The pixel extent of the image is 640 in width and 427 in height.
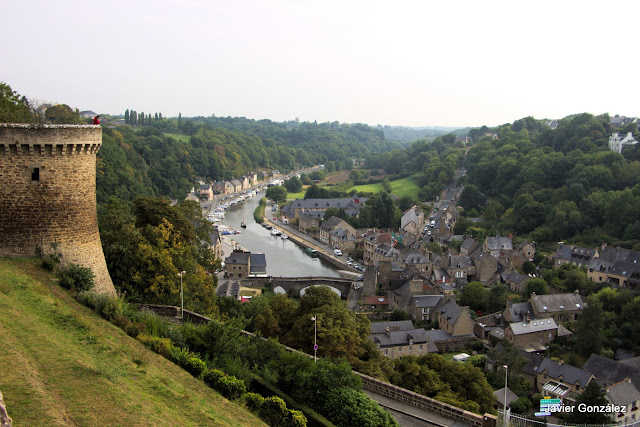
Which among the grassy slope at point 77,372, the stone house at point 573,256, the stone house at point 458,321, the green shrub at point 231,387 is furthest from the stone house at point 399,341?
the stone house at point 573,256

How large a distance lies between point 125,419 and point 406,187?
97.6 meters

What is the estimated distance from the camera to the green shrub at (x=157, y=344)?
1159 cm

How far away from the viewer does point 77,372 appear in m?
8.75

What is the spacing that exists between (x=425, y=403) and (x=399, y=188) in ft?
299

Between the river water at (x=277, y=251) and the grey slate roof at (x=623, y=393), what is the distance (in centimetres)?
2774

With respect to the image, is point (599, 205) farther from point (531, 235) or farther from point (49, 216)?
point (49, 216)

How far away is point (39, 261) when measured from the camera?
12.4 metres

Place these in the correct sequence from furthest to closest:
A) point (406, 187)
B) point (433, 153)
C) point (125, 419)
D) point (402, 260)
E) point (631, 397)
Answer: point (433, 153) → point (406, 187) → point (402, 260) → point (631, 397) → point (125, 419)

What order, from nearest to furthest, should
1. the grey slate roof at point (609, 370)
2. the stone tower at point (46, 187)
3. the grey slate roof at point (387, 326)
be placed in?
1. the stone tower at point (46, 187)
2. the grey slate roof at point (609, 370)
3. the grey slate roof at point (387, 326)

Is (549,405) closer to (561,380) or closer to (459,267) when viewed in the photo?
(561,380)

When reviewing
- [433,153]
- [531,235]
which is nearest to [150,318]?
[531,235]

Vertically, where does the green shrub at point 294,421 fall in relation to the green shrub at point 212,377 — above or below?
below

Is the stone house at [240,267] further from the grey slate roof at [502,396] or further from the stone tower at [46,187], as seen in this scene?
the stone tower at [46,187]

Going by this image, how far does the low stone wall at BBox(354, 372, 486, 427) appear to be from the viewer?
12381 mm
